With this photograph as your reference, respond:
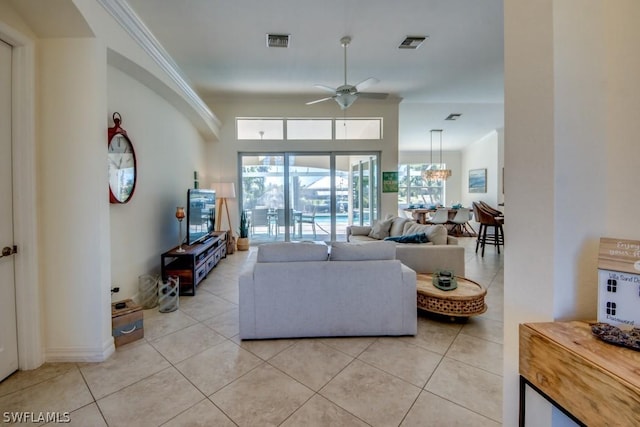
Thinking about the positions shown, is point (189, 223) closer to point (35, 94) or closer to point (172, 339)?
point (172, 339)

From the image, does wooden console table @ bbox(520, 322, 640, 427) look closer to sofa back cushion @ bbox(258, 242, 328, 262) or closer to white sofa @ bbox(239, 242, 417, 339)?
white sofa @ bbox(239, 242, 417, 339)

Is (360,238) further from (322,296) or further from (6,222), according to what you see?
(6,222)

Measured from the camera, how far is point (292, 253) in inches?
94.4

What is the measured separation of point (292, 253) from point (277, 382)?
948 mm

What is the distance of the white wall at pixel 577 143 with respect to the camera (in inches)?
38.2

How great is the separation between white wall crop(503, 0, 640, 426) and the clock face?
127 inches

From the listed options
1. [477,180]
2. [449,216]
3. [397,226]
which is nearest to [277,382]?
[397,226]

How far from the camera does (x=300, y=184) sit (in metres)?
6.37

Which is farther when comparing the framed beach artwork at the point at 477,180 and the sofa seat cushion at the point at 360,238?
the framed beach artwork at the point at 477,180

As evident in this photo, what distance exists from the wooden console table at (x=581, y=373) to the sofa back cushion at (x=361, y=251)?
1477mm

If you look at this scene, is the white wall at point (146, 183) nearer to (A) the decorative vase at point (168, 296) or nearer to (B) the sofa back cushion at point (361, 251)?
(A) the decorative vase at point (168, 296)

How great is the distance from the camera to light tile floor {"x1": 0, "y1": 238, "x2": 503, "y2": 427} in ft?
5.14

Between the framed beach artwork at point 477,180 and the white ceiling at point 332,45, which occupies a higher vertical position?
the white ceiling at point 332,45

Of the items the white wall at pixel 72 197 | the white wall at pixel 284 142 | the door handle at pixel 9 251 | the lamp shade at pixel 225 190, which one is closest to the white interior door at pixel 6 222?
the door handle at pixel 9 251
